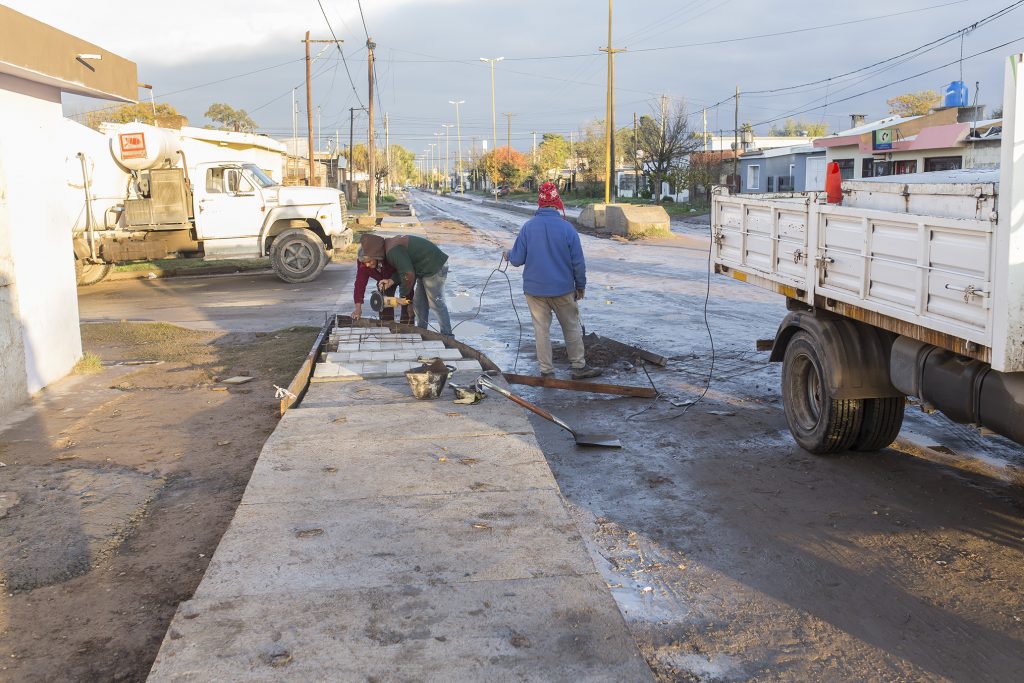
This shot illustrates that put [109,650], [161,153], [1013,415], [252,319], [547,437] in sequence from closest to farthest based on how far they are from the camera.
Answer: [109,650]
[1013,415]
[547,437]
[252,319]
[161,153]

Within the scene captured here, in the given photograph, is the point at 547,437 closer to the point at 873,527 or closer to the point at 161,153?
the point at 873,527

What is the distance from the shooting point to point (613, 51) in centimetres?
4469

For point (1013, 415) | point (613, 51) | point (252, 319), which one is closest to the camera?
point (1013, 415)

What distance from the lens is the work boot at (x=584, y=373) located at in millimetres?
9945

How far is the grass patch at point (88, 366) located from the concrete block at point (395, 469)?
212 inches

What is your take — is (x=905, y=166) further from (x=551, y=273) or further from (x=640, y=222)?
(x=551, y=273)

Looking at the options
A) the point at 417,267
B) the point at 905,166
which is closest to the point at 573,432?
the point at 417,267

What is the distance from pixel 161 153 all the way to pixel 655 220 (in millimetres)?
18615

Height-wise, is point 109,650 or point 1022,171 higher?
point 1022,171

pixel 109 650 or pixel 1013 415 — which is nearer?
pixel 109 650

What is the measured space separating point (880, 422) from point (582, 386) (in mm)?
3160

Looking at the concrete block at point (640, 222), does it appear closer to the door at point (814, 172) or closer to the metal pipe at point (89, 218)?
the metal pipe at point (89, 218)

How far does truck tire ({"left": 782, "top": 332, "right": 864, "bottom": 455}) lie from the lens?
6820mm

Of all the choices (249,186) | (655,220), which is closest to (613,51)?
(655,220)
